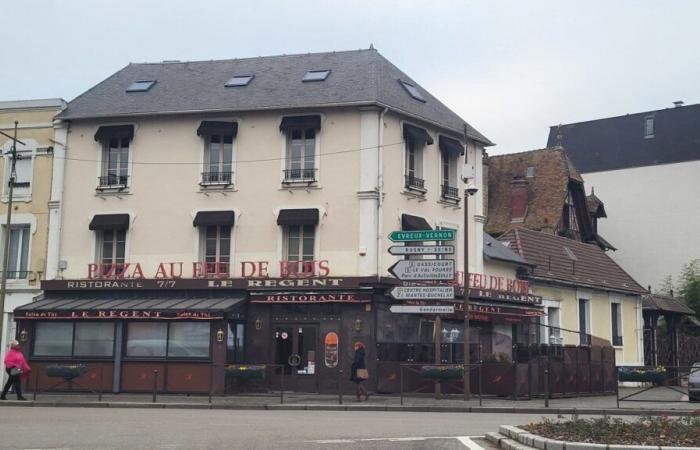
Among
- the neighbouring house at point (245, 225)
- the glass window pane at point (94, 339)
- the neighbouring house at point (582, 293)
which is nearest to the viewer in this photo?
the neighbouring house at point (245, 225)

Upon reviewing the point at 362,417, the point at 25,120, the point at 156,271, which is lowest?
the point at 362,417

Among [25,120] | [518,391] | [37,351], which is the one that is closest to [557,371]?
[518,391]

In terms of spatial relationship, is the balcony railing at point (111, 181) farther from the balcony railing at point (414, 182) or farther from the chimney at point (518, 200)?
the chimney at point (518, 200)

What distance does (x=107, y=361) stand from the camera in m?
28.8

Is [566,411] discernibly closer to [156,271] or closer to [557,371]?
[557,371]

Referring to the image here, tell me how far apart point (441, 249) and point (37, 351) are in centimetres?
1329

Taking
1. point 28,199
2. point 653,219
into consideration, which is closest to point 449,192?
point 28,199

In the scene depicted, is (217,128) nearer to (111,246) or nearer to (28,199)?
(111,246)

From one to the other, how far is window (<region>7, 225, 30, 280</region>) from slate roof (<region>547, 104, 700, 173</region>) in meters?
37.8

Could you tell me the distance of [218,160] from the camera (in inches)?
1212

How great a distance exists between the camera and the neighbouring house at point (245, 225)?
2858cm

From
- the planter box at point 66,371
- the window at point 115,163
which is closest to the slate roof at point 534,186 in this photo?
the window at point 115,163

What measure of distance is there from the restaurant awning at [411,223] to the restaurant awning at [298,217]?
280 cm

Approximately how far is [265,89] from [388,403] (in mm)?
12136
